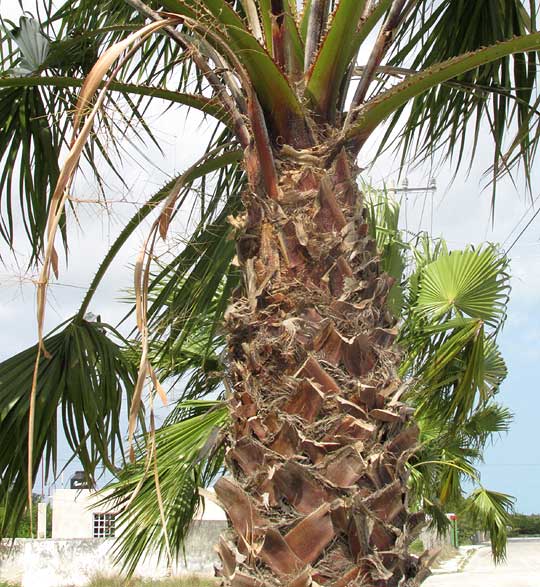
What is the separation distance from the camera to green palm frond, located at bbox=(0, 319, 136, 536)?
3996 millimetres

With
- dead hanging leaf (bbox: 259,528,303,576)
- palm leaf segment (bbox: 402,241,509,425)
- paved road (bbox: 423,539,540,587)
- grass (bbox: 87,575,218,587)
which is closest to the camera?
dead hanging leaf (bbox: 259,528,303,576)

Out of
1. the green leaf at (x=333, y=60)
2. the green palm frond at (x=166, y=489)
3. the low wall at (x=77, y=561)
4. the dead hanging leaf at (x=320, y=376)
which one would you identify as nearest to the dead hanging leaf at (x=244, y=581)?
the dead hanging leaf at (x=320, y=376)

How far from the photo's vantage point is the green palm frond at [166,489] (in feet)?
17.5

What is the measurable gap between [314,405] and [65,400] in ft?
6.16

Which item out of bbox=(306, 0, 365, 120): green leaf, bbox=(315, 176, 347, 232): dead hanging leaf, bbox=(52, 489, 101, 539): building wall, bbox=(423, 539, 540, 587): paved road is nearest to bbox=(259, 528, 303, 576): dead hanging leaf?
bbox=(315, 176, 347, 232): dead hanging leaf

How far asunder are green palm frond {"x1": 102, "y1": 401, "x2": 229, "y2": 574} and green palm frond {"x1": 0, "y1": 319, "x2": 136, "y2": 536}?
79cm

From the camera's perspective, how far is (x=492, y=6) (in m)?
4.72

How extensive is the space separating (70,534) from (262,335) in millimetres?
25896

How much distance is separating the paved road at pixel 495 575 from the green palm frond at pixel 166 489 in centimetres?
1413

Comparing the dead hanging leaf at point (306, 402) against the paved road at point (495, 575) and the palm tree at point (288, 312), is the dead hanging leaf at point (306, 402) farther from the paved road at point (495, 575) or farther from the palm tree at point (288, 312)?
Result: the paved road at point (495, 575)

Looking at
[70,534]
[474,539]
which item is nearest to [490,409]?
[70,534]

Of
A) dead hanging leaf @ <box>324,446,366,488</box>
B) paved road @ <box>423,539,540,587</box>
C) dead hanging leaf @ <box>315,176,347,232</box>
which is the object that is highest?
dead hanging leaf @ <box>315,176,347,232</box>

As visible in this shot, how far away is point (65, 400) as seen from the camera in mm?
4211

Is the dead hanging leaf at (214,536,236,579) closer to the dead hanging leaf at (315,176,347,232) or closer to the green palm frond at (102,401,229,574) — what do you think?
the dead hanging leaf at (315,176,347,232)
